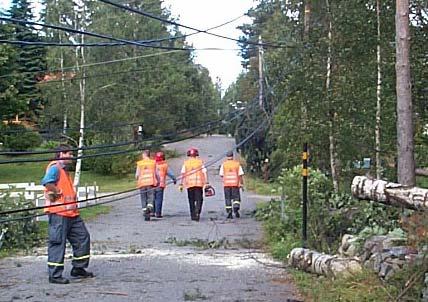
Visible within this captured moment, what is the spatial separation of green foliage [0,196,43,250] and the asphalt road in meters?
0.50

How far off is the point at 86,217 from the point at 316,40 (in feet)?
25.7

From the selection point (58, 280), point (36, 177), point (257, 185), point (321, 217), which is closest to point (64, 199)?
point (58, 280)

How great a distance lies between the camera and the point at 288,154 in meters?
17.0

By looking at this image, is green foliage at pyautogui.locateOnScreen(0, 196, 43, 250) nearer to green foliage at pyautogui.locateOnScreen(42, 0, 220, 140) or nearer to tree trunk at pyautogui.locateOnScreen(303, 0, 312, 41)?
tree trunk at pyautogui.locateOnScreen(303, 0, 312, 41)

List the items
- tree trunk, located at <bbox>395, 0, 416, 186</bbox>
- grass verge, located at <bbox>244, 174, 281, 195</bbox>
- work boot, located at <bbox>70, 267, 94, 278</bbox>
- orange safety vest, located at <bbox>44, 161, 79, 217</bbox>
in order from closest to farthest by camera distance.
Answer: orange safety vest, located at <bbox>44, 161, 79, 217</bbox>, work boot, located at <bbox>70, 267, 94, 278</bbox>, tree trunk, located at <bbox>395, 0, 416, 186</bbox>, grass verge, located at <bbox>244, 174, 281, 195</bbox>

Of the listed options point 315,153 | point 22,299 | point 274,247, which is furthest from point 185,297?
point 315,153

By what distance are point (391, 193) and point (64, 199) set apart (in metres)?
3.99

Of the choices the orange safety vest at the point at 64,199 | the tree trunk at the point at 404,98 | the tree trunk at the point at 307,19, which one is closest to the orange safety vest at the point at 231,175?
the tree trunk at the point at 307,19

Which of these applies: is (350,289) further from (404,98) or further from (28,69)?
(28,69)

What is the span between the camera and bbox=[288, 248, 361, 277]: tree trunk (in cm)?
931

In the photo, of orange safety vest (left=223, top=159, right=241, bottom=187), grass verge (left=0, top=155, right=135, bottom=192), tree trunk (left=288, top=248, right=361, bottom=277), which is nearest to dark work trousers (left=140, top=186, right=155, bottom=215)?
orange safety vest (left=223, top=159, right=241, bottom=187)

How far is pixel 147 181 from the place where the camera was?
19688 mm

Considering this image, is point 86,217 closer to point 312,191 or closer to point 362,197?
point 312,191

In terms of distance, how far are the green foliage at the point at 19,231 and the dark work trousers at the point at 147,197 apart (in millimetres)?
3721
